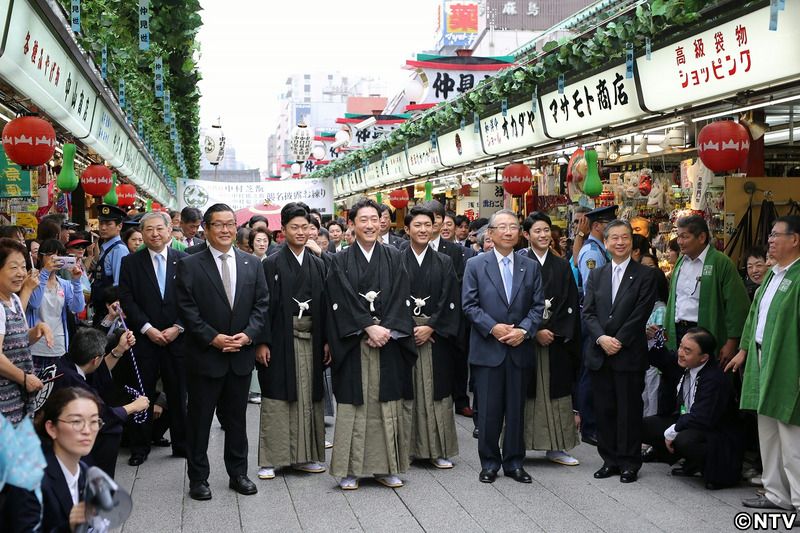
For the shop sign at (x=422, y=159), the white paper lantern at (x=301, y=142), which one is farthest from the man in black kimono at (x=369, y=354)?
the white paper lantern at (x=301, y=142)

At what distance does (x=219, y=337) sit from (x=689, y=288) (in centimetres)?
363

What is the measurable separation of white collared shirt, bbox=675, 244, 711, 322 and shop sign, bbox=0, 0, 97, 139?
5.09 meters

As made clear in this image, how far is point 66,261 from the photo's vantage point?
6.58m

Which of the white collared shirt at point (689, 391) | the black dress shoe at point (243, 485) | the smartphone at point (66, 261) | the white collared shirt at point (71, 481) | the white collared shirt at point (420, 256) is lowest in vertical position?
the black dress shoe at point (243, 485)

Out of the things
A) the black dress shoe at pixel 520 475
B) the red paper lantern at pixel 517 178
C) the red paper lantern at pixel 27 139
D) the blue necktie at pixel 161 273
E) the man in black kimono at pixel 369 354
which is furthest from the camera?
the red paper lantern at pixel 517 178

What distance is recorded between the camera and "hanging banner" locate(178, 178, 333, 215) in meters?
17.8

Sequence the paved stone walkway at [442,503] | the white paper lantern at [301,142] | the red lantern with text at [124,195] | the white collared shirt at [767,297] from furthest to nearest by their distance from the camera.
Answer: the white paper lantern at [301,142] → the red lantern with text at [124,195] → the white collared shirt at [767,297] → the paved stone walkway at [442,503]

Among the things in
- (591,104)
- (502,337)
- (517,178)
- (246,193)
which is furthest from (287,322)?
(246,193)

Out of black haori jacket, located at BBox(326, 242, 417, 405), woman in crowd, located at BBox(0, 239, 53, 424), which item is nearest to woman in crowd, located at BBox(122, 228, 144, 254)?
black haori jacket, located at BBox(326, 242, 417, 405)

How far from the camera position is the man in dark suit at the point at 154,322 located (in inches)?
261

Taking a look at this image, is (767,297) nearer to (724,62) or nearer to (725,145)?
(725,145)

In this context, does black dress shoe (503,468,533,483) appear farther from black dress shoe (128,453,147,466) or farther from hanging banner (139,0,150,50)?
hanging banner (139,0,150,50)

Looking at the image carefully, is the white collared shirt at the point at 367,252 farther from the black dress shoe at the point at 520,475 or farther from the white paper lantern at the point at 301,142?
the white paper lantern at the point at 301,142

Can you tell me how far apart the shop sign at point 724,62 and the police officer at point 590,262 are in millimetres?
1046
